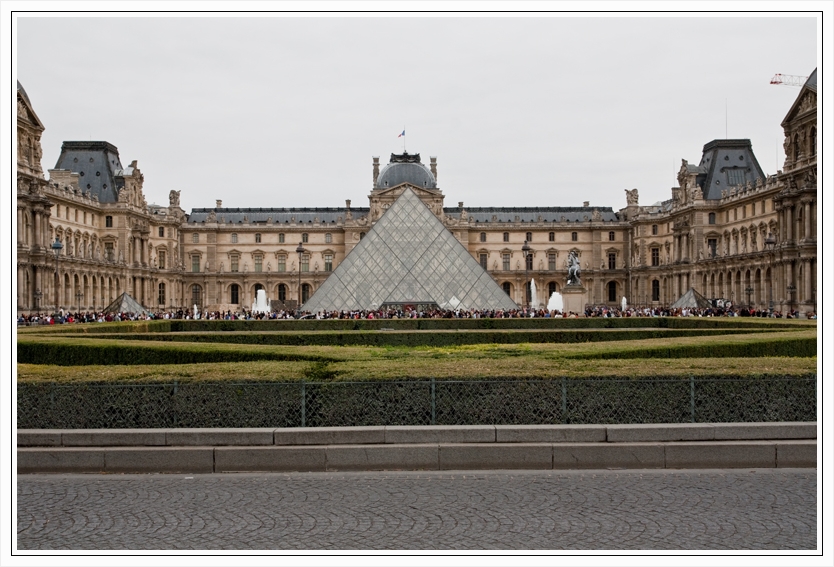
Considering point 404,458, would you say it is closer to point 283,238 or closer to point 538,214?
point 283,238

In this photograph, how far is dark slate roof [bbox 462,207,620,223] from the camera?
7831 centimetres

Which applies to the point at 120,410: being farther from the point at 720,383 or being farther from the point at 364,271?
the point at 364,271

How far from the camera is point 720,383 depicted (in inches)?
320

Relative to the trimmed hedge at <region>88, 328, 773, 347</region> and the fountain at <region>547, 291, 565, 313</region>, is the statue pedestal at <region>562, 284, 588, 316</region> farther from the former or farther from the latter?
the trimmed hedge at <region>88, 328, 773, 347</region>

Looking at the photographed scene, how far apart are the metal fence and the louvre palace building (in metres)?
26.8

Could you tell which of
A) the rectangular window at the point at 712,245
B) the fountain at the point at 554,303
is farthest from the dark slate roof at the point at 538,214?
the rectangular window at the point at 712,245

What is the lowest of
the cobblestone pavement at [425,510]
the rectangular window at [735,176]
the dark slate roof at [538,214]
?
the cobblestone pavement at [425,510]

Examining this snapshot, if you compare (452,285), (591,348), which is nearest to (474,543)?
(591,348)

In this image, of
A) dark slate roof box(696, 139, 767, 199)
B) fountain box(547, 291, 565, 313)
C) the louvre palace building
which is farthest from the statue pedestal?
→ dark slate roof box(696, 139, 767, 199)

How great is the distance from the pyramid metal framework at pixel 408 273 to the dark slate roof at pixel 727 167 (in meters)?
28.5

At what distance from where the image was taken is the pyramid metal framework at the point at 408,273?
38281 mm

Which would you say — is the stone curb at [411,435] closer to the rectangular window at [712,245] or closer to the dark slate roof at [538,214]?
the rectangular window at [712,245]

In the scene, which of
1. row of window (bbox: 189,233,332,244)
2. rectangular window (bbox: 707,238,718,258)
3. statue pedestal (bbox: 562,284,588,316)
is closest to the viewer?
statue pedestal (bbox: 562,284,588,316)

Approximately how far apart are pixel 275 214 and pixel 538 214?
2640cm
